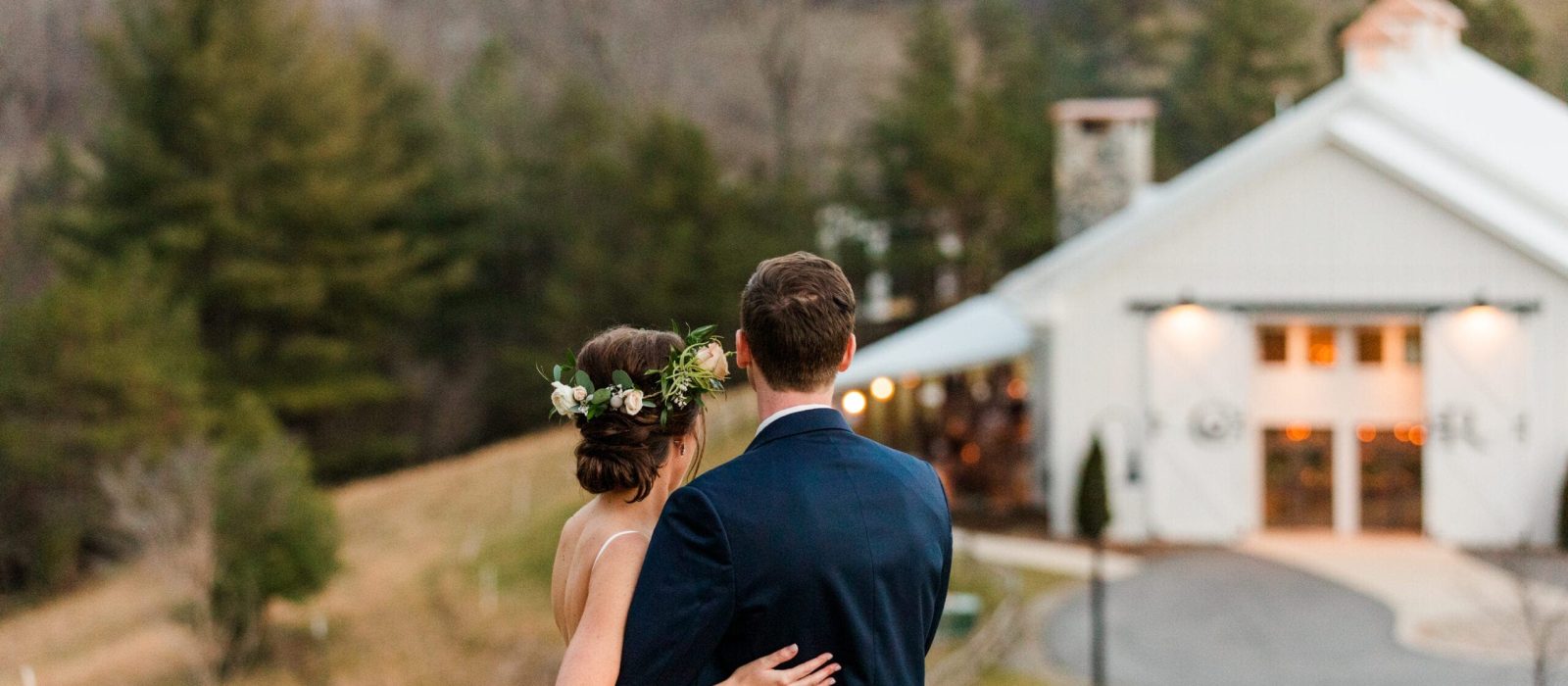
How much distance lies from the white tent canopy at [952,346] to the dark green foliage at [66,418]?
38.0 feet

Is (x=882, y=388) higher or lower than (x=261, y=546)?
higher

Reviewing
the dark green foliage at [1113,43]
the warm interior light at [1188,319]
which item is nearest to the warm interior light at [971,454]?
the warm interior light at [1188,319]

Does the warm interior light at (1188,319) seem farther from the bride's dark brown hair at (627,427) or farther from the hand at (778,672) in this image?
the hand at (778,672)

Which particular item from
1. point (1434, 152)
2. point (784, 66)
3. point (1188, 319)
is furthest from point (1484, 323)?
point (784, 66)

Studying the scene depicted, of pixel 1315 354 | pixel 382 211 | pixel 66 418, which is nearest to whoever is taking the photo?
pixel 1315 354

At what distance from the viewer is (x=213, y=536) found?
18469mm

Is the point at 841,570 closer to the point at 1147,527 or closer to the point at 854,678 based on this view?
the point at 854,678

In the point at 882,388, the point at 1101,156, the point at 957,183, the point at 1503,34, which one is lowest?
the point at 882,388

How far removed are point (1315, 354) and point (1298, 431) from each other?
38.4 inches

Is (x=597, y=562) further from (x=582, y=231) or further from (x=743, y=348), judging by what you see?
(x=582, y=231)

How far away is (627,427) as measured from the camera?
9.20 feet

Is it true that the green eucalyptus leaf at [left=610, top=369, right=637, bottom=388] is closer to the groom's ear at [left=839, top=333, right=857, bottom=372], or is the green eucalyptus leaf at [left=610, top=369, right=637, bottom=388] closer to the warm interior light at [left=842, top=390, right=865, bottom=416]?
the groom's ear at [left=839, top=333, right=857, bottom=372]

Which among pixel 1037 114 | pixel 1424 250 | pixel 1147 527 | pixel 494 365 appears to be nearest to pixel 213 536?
pixel 1147 527

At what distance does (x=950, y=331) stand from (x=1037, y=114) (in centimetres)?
1509
